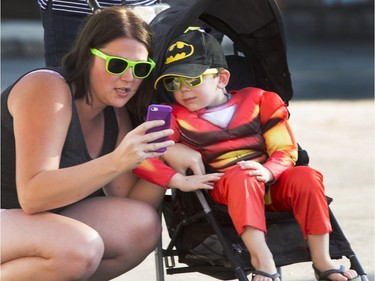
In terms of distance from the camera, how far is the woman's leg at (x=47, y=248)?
3900 mm

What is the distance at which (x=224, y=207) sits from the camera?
4152 mm

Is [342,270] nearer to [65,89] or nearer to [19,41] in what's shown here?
[65,89]

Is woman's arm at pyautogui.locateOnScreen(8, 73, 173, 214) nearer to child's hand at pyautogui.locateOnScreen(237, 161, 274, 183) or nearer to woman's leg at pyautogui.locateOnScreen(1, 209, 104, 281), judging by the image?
woman's leg at pyautogui.locateOnScreen(1, 209, 104, 281)

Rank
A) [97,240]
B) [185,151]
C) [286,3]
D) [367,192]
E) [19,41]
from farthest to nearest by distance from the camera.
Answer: [286,3], [19,41], [367,192], [185,151], [97,240]

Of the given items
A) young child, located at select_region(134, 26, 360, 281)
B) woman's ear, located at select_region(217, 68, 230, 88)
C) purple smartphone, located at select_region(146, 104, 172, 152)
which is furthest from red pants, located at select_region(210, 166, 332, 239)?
woman's ear, located at select_region(217, 68, 230, 88)

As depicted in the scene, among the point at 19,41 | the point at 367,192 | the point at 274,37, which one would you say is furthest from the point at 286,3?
the point at 274,37

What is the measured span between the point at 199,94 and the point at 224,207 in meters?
0.48

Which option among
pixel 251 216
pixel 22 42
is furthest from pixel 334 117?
pixel 22 42

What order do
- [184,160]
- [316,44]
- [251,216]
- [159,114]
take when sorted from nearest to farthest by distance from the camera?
1. [159,114]
2. [251,216]
3. [184,160]
4. [316,44]

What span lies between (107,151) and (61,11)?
2.34 ft

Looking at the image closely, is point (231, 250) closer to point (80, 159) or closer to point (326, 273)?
point (326, 273)

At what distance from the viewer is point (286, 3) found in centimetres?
2212

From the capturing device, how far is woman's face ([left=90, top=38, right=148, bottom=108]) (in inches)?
158

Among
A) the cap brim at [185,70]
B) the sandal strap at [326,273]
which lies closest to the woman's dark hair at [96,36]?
the cap brim at [185,70]
